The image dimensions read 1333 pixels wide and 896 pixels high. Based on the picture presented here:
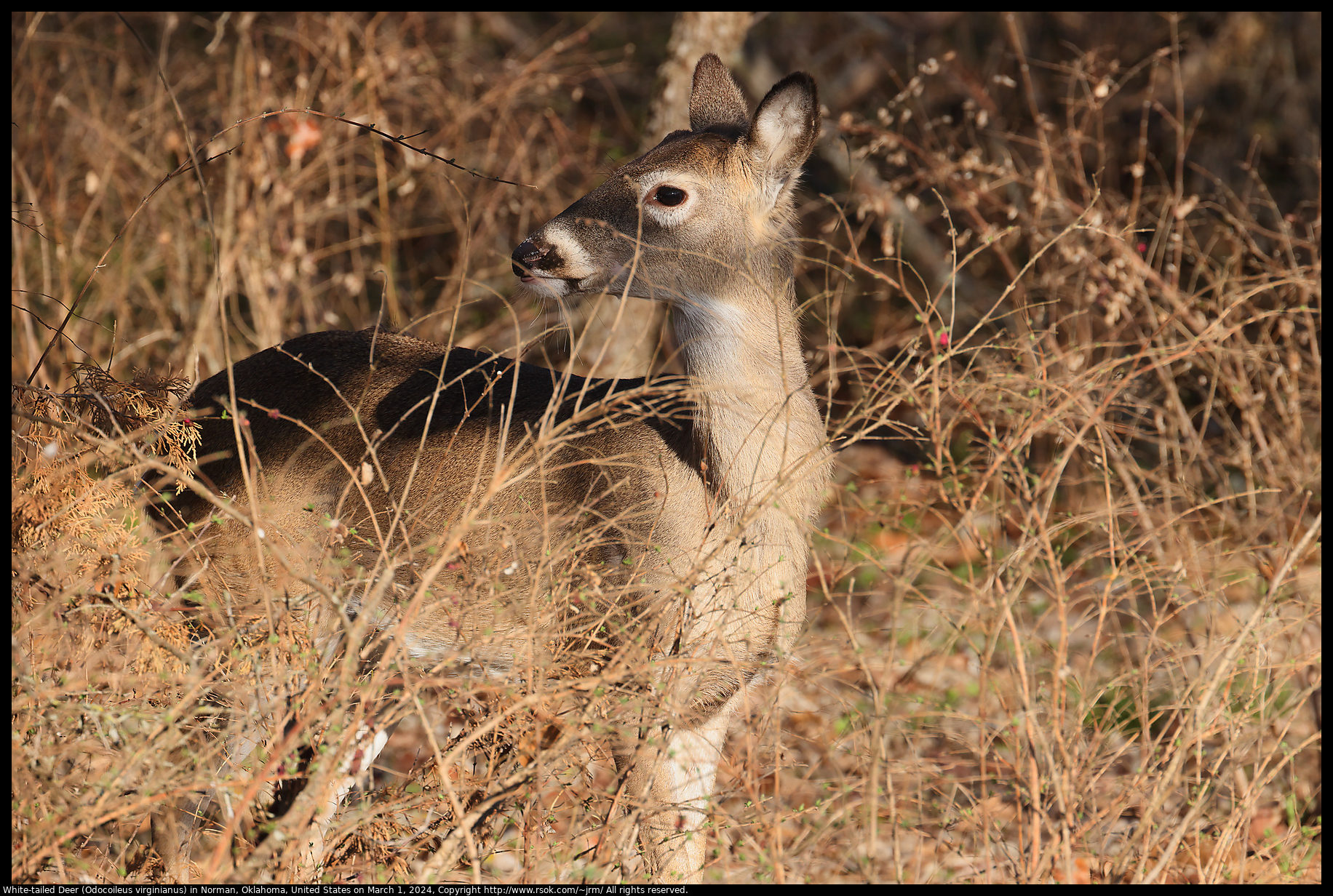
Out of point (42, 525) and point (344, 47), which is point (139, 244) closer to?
point (344, 47)

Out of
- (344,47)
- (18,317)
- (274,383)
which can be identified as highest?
(344,47)

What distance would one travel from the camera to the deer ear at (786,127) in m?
3.49

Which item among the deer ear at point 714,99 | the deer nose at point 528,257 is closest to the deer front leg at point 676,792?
the deer nose at point 528,257

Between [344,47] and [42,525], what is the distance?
4512 mm

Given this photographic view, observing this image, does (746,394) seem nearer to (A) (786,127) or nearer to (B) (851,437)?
(B) (851,437)

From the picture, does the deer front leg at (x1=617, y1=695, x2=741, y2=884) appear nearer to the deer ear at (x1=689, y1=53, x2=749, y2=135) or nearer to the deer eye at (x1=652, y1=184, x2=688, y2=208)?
the deer eye at (x1=652, y1=184, x2=688, y2=208)

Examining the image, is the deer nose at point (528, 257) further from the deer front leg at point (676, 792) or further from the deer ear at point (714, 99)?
the deer front leg at point (676, 792)

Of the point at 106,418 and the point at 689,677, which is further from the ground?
the point at 106,418

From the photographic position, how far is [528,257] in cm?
343

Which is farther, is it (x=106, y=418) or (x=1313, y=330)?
(x=1313, y=330)

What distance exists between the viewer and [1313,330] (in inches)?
182
